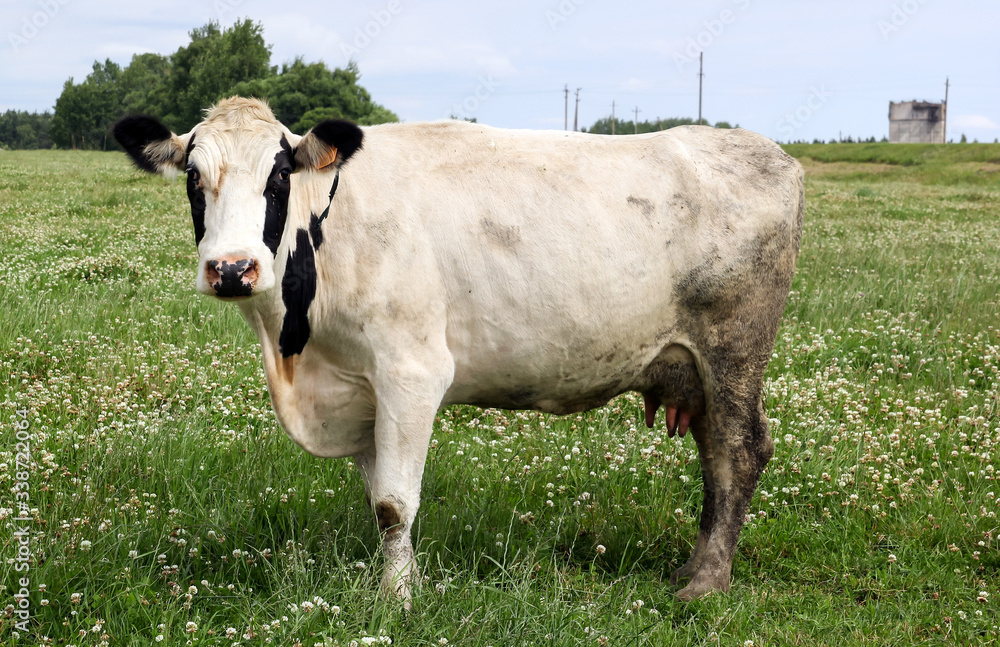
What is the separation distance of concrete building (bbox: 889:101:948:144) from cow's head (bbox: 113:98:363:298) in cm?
12126

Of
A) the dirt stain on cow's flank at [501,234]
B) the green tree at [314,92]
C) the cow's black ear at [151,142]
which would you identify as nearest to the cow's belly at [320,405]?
the dirt stain on cow's flank at [501,234]

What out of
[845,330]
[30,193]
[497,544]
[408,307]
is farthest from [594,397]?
[30,193]

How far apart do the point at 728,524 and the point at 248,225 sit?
3559mm

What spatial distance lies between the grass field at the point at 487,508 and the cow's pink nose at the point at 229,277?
1.55 metres

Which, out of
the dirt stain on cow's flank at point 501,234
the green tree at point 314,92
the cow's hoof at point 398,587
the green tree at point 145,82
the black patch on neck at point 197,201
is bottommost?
the cow's hoof at point 398,587

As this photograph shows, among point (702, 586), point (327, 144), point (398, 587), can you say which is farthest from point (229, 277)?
point (702, 586)

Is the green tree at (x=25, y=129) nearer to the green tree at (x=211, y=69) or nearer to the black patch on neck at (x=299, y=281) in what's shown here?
the green tree at (x=211, y=69)

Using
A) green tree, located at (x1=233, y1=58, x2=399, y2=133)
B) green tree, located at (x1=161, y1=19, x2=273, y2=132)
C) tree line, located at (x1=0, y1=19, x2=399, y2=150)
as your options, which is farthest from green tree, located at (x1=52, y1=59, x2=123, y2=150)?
green tree, located at (x1=233, y1=58, x2=399, y2=133)

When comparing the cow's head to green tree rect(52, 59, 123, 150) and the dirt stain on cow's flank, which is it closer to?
the dirt stain on cow's flank

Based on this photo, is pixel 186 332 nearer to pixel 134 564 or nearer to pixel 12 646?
pixel 134 564

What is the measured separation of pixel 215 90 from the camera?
289 ft

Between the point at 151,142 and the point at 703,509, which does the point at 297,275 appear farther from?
the point at 703,509

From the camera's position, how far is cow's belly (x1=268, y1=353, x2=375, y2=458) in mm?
4918

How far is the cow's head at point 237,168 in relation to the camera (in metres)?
4.05
